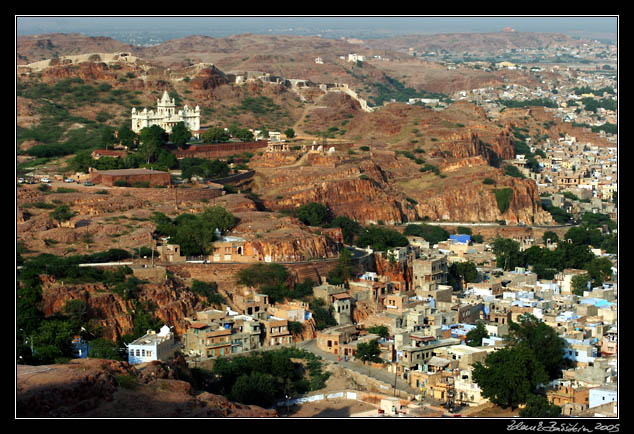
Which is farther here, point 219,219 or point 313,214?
point 313,214

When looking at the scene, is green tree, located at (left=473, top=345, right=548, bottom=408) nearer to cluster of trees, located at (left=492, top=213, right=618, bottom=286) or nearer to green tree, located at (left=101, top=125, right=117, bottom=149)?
cluster of trees, located at (left=492, top=213, right=618, bottom=286)

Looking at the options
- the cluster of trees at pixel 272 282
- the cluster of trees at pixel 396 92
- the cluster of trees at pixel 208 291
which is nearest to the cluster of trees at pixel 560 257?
the cluster of trees at pixel 272 282

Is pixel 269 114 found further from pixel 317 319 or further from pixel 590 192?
pixel 317 319

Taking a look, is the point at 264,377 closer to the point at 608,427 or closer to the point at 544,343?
the point at 544,343

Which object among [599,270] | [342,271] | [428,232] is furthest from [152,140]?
[599,270]

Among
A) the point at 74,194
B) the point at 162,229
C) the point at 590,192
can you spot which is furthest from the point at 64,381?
the point at 590,192

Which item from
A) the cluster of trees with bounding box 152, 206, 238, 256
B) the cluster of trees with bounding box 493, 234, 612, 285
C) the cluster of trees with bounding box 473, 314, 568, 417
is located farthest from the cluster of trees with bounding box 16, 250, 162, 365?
the cluster of trees with bounding box 493, 234, 612, 285
